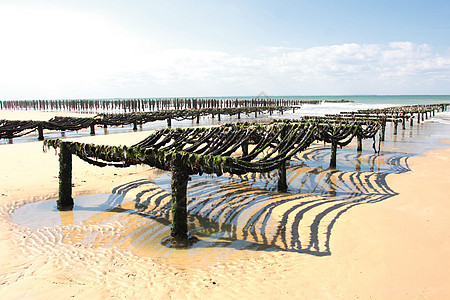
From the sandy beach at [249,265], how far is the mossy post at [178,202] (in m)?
0.58

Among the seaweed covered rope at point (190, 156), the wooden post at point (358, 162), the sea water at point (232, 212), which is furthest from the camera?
the wooden post at point (358, 162)

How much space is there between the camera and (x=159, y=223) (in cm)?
687

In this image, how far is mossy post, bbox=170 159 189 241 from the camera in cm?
587

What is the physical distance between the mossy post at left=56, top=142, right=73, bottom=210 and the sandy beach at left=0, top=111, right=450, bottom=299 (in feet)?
2.19

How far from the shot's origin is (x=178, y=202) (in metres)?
5.88

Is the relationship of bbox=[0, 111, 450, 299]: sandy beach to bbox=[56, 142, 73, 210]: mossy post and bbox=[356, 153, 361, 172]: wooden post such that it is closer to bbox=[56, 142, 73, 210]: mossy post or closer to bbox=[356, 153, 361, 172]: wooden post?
bbox=[56, 142, 73, 210]: mossy post

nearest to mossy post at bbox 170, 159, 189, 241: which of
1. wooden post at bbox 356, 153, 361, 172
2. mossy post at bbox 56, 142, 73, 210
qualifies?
mossy post at bbox 56, 142, 73, 210

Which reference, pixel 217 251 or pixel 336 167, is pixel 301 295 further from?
pixel 336 167

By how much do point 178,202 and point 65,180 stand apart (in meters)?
3.90

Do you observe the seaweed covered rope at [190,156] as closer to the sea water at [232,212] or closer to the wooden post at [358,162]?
the sea water at [232,212]

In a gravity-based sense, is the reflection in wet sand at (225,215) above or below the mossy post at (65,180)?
below

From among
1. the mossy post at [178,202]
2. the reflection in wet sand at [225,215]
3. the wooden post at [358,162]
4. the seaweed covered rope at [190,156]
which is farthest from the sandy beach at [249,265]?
the wooden post at [358,162]

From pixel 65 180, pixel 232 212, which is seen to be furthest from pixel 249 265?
pixel 65 180

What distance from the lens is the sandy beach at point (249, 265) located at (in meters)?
4.31
